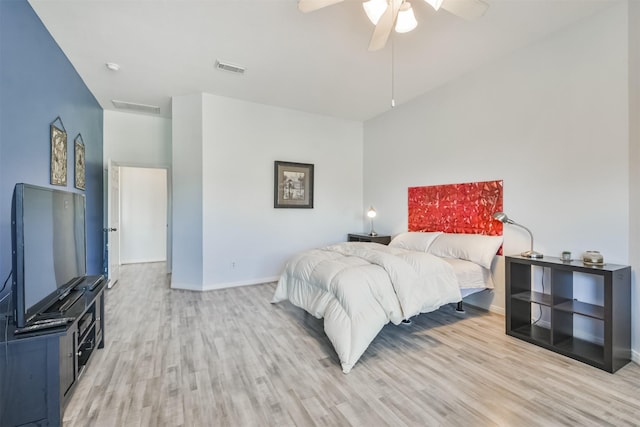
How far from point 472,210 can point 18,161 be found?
4.37m

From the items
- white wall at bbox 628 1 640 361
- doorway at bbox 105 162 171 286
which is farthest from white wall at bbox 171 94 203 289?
white wall at bbox 628 1 640 361

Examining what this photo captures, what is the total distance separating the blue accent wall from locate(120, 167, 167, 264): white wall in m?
3.41

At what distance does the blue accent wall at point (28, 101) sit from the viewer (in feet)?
6.64

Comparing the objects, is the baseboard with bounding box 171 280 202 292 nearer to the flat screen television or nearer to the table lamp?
the flat screen television

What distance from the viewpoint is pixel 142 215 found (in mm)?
6824

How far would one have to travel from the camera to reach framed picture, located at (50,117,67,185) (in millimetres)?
2766

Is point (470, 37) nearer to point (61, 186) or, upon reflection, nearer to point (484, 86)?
point (484, 86)

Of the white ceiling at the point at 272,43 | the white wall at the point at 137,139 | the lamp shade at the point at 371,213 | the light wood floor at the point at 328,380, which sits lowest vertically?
the light wood floor at the point at 328,380

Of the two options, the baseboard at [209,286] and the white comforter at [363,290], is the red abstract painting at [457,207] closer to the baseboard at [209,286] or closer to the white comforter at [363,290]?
the white comforter at [363,290]

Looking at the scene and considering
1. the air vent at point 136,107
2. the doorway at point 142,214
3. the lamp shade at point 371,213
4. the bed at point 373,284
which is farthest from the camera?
the doorway at point 142,214

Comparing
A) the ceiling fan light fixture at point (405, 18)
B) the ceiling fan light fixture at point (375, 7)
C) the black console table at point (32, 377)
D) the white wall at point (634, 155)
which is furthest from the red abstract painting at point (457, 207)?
the black console table at point (32, 377)

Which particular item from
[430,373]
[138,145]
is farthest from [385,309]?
[138,145]

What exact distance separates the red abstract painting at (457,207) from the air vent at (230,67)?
2887 millimetres

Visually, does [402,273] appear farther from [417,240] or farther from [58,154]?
[58,154]
